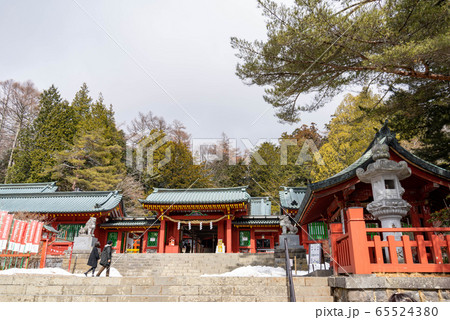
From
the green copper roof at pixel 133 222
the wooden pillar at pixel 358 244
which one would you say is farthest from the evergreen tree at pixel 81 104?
the wooden pillar at pixel 358 244

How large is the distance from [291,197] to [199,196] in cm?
640

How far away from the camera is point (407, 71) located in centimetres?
754

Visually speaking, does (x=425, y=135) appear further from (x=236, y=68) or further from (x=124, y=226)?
(x=124, y=226)

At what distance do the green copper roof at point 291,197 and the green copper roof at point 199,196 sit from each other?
A: 2.38 m

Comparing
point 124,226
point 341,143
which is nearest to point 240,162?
point 341,143

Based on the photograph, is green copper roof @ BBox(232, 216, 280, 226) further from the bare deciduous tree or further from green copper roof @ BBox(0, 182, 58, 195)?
the bare deciduous tree

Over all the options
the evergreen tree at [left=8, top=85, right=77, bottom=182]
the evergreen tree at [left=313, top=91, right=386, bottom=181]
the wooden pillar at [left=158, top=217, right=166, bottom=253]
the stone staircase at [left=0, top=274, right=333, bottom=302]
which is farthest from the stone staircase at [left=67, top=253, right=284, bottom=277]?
the evergreen tree at [left=8, top=85, right=77, bottom=182]

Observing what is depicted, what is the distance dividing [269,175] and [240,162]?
221 inches

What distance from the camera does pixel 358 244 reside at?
16.6 ft

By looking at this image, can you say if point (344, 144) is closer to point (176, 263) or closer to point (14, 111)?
point (176, 263)

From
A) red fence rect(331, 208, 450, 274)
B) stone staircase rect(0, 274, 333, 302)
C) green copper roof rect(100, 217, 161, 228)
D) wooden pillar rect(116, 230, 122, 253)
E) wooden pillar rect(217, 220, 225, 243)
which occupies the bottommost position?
stone staircase rect(0, 274, 333, 302)

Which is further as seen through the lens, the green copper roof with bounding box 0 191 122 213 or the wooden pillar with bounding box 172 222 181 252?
the wooden pillar with bounding box 172 222 181 252

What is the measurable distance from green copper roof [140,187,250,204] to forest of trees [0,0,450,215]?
5632 mm

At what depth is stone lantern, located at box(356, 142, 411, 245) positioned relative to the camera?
19.2ft
